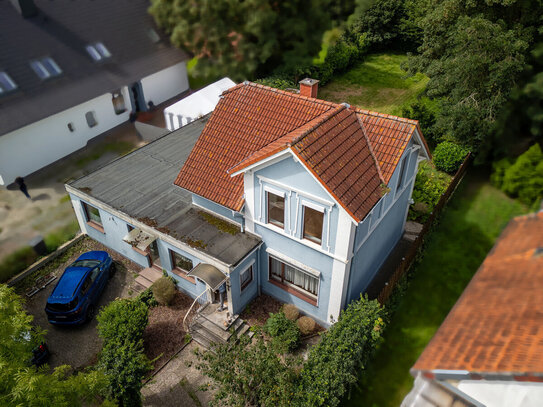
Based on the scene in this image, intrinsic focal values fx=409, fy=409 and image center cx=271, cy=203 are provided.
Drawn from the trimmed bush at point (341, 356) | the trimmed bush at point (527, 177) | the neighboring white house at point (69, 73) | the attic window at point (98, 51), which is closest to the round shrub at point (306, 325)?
the trimmed bush at point (341, 356)

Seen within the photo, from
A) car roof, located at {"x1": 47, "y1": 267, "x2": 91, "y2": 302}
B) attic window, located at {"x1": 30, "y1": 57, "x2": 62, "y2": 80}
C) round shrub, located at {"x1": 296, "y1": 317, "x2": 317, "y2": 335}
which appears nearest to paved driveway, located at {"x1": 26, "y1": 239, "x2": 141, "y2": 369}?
car roof, located at {"x1": 47, "y1": 267, "x2": 91, "y2": 302}

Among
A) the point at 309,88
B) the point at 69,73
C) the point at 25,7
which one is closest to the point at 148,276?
the point at 309,88

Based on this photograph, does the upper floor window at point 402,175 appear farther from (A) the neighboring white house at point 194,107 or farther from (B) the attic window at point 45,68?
(B) the attic window at point 45,68

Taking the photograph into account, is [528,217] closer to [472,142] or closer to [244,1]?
[472,142]

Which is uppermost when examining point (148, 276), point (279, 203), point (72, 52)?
point (72, 52)

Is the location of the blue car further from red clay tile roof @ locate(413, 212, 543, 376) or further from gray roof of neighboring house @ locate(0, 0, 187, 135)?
red clay tile roof @ locate(413, 212, 543, 376)

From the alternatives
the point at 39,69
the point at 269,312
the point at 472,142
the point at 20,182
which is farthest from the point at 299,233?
the point at 39,69

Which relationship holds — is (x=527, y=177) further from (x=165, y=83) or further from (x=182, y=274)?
(x=165, y=83)
